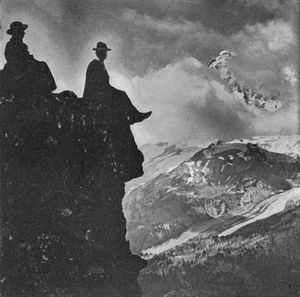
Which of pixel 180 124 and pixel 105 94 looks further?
pixel 180 124

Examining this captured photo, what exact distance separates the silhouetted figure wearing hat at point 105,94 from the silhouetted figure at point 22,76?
50 centimetres

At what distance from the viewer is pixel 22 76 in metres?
7.15

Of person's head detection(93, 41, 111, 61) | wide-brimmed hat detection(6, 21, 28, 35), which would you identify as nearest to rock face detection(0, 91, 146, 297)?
person's head detection(93, 41, 111, 61)

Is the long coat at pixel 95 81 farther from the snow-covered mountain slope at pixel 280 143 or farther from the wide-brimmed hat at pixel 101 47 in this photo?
the snow-covered mountain slope at pixel 280 143

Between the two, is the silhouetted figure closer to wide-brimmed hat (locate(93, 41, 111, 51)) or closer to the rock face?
the rock face

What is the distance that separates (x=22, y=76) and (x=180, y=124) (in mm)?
2419

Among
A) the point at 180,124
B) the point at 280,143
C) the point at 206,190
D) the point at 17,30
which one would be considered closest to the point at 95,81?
the point at 17,30

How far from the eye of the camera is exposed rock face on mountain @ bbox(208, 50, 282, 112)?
8.73m

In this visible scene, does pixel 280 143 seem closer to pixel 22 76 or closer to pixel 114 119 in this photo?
pixel 114 119

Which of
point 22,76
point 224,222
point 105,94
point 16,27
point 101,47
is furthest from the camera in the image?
point 224,222

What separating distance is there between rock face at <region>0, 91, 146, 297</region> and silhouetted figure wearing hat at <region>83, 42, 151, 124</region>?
0.51 ft

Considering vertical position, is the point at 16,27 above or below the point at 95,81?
above

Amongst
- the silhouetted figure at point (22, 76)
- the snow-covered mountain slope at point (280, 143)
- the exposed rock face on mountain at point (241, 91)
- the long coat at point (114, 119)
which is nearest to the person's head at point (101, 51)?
the long coat at point (114, 119)

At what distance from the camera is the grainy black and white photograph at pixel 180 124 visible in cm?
732
